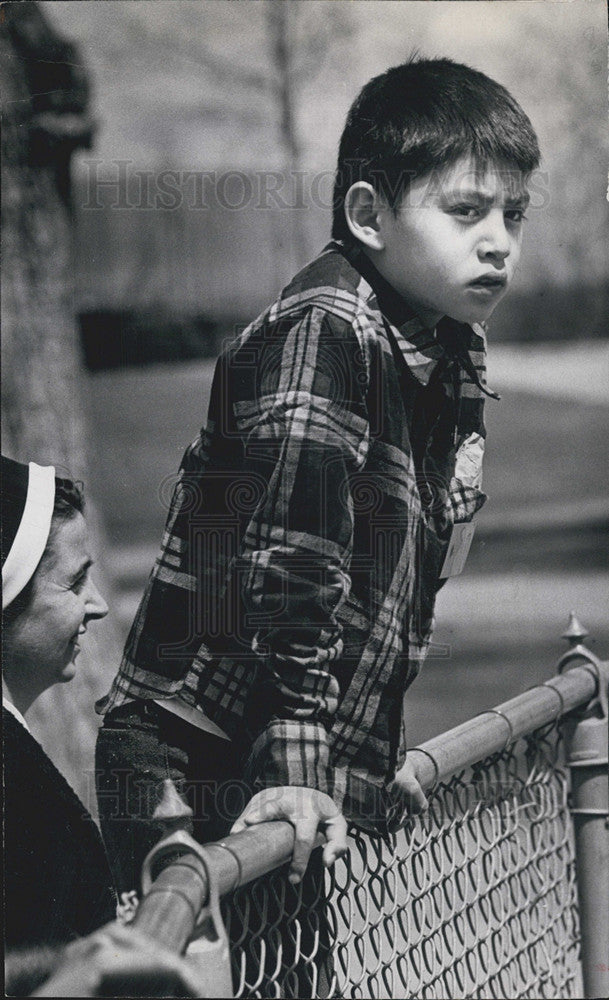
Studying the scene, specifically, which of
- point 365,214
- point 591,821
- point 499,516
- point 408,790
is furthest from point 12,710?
point 499,516

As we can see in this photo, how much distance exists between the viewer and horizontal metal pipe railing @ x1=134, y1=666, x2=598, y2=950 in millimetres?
1121

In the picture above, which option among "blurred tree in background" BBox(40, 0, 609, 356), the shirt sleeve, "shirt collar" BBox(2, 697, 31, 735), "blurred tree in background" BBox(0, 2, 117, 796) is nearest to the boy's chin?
the shirt sleeve

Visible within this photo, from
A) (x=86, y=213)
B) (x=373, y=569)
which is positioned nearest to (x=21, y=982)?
(x=373, y=569)

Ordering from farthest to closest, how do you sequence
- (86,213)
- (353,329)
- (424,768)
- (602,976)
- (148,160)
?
(86,213) → (148,160) → (602,976) → (424,768) → (353,329)

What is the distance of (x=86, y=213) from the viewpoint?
11.0ft

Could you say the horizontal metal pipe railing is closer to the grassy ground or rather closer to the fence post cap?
the fence post cap

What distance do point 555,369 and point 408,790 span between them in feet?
5.96

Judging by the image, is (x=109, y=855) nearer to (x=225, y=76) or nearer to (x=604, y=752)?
(x=604, y=752)

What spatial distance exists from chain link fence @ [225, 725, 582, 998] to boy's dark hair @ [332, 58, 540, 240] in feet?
3.11

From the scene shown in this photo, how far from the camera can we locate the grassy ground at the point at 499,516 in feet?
11.7

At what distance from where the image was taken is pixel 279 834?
4.75ft

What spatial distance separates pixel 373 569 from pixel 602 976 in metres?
1.09

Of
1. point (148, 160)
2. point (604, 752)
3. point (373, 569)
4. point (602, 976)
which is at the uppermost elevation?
Answer: point (148, 160)

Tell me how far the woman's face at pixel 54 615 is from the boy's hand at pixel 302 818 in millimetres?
545
